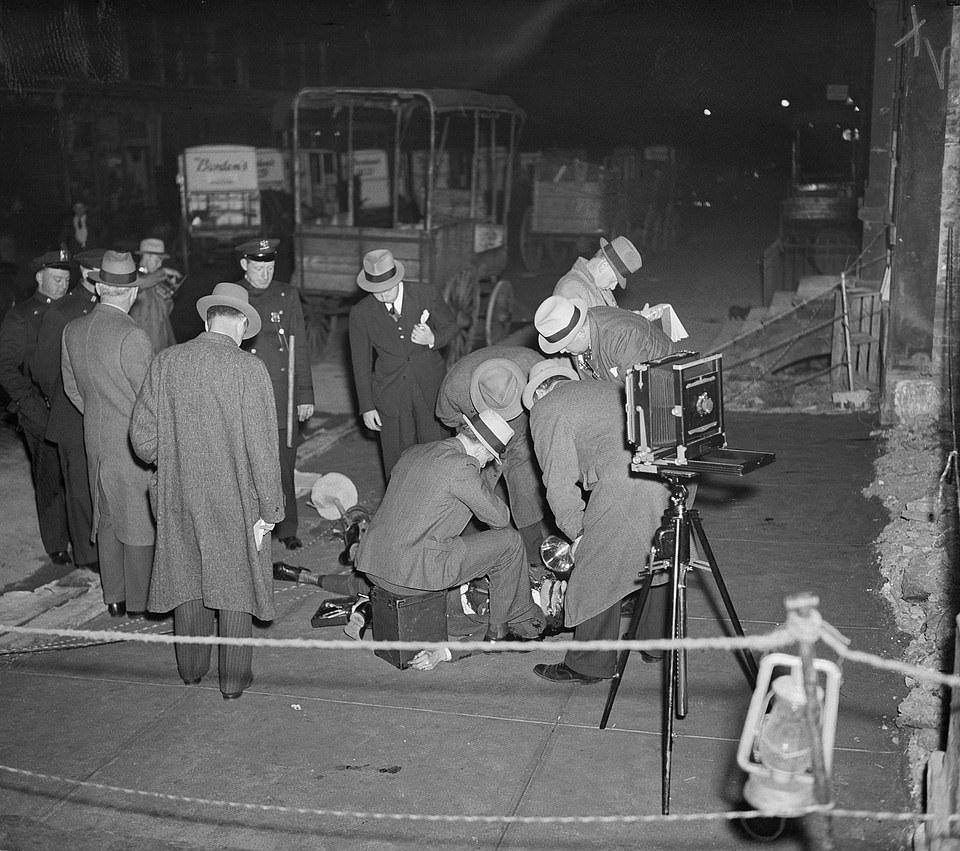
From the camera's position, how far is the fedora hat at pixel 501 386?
604cm

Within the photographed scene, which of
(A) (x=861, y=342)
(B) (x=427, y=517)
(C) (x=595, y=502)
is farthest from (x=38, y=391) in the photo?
(A) (x=861, y=342)

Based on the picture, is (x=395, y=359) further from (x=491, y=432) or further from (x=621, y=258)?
(x=491, y=432)

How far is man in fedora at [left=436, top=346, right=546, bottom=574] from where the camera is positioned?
605 cm

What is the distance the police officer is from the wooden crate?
553 centimetres

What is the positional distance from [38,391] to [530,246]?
Answer: 15.8 metres

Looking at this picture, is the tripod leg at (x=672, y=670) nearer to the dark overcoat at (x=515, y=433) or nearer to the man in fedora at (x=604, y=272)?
the dark overcoat at (x=515, y=433)

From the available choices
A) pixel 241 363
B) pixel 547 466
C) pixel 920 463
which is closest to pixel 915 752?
pixel 547 466

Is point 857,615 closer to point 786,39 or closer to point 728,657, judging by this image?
point 728,657

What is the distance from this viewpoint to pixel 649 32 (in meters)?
17.8

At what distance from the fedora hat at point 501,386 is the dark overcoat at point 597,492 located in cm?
105

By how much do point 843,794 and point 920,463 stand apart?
13.7 ft

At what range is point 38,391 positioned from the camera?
690 centimetres

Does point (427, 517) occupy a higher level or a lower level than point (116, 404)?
lower

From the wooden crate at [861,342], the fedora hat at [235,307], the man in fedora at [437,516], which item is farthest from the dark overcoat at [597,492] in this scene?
the wooden crate at [861,342]
